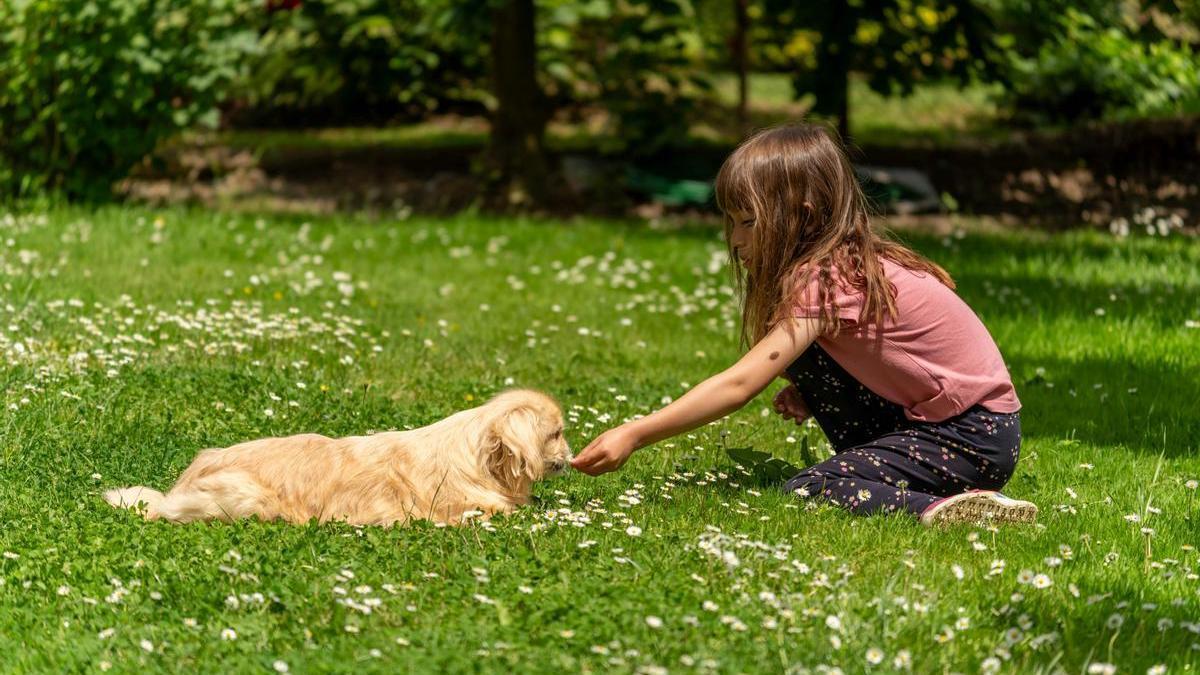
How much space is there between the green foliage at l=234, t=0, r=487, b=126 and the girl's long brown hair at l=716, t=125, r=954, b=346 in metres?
7.63

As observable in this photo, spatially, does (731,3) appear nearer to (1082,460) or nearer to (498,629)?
(1082,460)

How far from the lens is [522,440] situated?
4660 millimetres

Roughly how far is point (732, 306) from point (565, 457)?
4.32 metres

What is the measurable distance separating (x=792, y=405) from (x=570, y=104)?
13.3 m

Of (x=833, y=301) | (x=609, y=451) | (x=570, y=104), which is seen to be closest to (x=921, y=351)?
(x=833, y=301)

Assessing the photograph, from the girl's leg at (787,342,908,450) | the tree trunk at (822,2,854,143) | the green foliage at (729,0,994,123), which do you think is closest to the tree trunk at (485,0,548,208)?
the green foliage at (729,0,994,123)

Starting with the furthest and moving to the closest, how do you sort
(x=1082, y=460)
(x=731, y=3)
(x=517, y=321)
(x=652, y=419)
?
(x=731, y=3) < (x=517, y=321) < (x=1082, y=460) < (x=652, y=419)

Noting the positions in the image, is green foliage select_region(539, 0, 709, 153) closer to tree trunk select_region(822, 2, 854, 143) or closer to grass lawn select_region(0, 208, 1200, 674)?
tree trunk select_region(822, 2, 854, 143)

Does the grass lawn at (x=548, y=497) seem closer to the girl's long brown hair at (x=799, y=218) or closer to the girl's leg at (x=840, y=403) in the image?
the girl's leg at (x=840, y=403)

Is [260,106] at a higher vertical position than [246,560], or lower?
lower

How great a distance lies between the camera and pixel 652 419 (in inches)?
183

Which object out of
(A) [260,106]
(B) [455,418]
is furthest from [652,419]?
(A) [260,106]

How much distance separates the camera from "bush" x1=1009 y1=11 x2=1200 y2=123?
15.4 m

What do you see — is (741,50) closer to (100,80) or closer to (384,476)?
(100,80)
